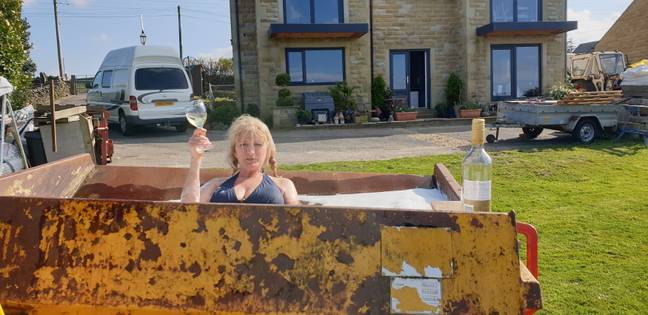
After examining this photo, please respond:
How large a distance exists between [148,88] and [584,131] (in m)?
11.1

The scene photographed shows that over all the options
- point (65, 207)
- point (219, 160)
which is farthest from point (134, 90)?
point (65, 207)

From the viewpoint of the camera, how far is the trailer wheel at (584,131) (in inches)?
493

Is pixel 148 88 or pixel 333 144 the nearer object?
pixel 333 144

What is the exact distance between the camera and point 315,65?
1897cm

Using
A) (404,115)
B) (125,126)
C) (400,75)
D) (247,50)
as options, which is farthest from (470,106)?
(125,126)

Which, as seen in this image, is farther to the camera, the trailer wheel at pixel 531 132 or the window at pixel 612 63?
the window at pixel 612 63

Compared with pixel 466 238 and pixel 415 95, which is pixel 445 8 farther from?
pixel 466 238

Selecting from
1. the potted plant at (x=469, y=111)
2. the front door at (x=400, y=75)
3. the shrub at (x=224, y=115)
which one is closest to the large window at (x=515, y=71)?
the potted plant at (x=469, y=111)

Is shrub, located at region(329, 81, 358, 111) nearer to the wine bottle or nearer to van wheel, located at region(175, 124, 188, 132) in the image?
van wheel, located at region(175, 124, 188, 132)

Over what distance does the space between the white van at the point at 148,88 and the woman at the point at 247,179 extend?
11.7 m

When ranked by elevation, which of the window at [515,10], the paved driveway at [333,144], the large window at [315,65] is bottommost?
the paved driveway at [333,144]

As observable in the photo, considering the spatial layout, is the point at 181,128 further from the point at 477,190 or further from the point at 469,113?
the point at 477,190

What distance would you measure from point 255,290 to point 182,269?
0.29m

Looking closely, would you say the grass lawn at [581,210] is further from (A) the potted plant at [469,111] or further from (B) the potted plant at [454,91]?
(B) the potted plant at [454,91]
